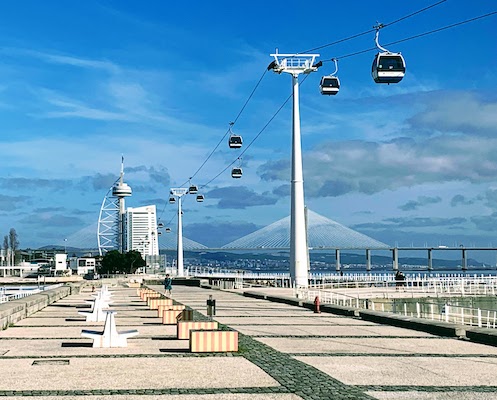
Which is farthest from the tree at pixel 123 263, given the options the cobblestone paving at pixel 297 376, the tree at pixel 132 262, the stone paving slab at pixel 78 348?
the cobblestone paving at pixel 297 376

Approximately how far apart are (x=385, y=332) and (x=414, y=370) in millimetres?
9173

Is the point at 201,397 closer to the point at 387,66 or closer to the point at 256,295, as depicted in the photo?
the point at 387,66

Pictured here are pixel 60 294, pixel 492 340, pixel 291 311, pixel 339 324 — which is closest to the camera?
pixel 492 340

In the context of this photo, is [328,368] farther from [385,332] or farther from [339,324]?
[339,324]

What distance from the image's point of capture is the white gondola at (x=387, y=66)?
85.3 feet

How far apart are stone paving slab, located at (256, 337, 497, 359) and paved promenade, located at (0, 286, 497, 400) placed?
0.03 metres

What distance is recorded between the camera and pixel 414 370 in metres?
16.2

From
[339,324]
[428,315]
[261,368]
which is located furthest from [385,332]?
[428,315]

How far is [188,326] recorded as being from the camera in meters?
22.8

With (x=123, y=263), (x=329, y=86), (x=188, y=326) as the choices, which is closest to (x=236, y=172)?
(x=329, y=86)

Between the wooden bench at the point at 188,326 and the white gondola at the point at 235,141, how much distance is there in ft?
89.6

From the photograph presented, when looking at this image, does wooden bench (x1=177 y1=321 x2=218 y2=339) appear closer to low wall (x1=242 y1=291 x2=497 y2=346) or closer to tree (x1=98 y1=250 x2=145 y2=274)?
low wall (x1=242 y1=291 x2=497 y2=346)

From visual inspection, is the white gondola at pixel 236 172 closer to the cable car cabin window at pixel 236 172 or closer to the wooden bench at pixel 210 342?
the cable car cabin window at pixel 236 172

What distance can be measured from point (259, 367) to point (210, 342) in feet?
9.61
